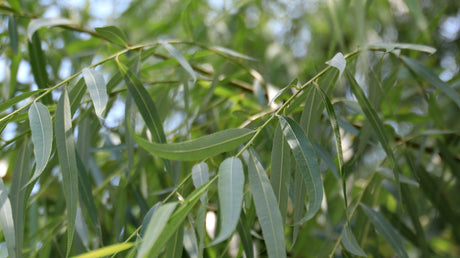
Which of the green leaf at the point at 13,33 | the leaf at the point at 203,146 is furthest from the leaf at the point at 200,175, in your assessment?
the green leaf at the point at 13,33

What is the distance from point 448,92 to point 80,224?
0.43 meters

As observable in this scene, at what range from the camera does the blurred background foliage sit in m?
0.63

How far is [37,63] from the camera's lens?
680 millimetres

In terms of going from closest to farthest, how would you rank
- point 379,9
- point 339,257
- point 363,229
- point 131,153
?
point 131,153 → point 363,229 → point 339,257 → point 379,9

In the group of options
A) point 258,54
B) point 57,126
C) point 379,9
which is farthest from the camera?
point 258,54

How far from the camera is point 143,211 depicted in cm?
63

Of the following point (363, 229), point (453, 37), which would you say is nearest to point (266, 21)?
point (453, 37)

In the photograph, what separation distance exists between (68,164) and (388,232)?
1.17 ft

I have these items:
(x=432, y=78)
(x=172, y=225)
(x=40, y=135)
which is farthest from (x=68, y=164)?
(x=432, y=78)

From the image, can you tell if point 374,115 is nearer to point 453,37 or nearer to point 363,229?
point 363,229

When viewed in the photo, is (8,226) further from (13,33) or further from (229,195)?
(13,33)

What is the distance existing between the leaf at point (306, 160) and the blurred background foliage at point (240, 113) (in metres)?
0.07

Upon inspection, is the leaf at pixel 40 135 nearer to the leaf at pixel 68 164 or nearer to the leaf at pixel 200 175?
the leaf at pixel 68 164

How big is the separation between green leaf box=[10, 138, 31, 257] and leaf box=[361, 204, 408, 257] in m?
0.38
